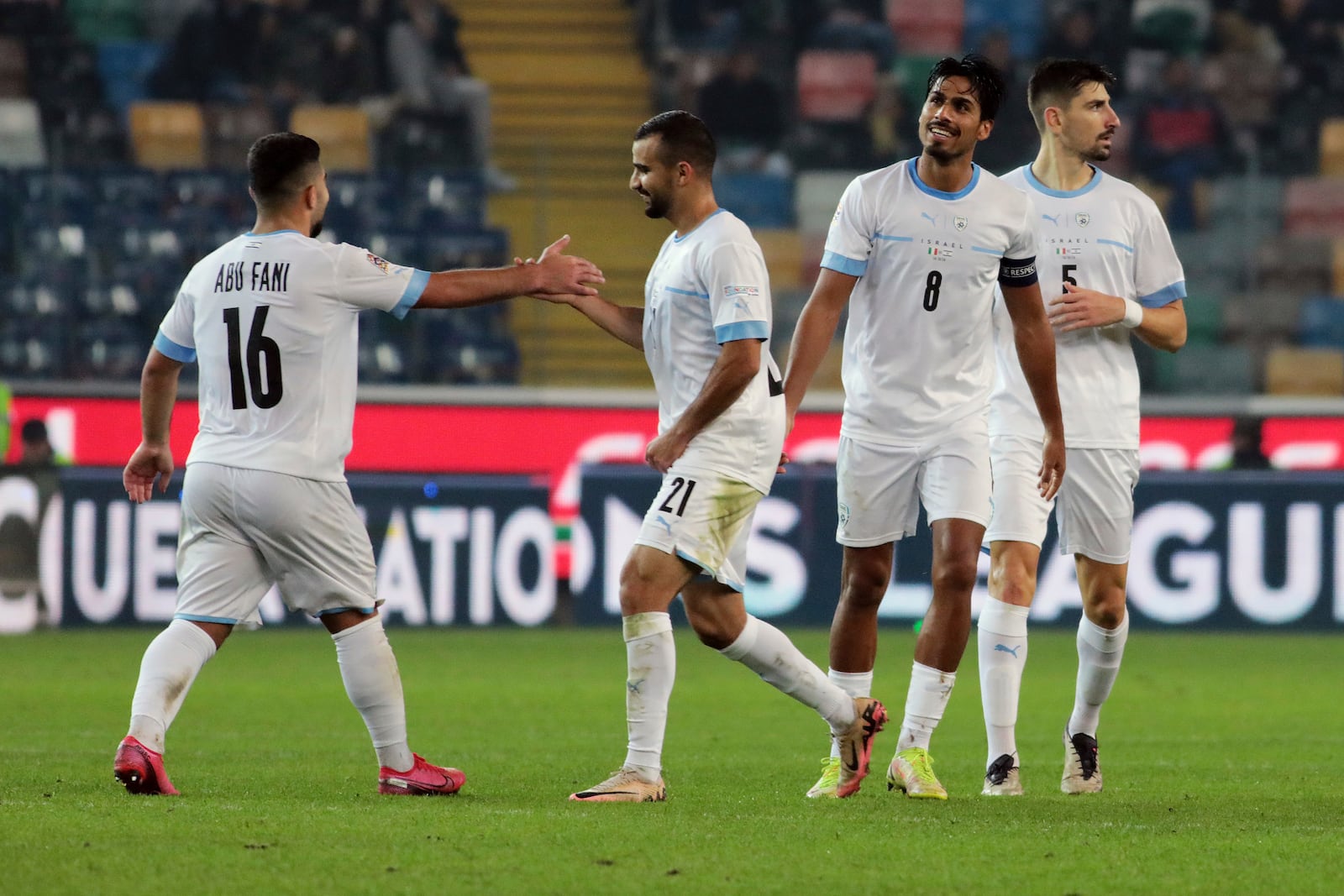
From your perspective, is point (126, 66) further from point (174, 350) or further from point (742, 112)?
point (174, 350)

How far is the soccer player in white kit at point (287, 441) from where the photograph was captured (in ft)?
17.8

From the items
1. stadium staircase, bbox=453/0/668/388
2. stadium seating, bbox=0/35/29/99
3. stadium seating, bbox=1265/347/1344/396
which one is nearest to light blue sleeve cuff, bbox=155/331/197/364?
stadium staircase, bbox=453/0/668/388

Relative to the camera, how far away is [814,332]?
574 centimetres

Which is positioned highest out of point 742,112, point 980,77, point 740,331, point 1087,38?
point 1087,38

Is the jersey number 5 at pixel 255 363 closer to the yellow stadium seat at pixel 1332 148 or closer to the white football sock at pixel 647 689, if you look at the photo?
the white football sock at pixel 647 689

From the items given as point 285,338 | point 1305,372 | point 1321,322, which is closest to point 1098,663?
point 285,338

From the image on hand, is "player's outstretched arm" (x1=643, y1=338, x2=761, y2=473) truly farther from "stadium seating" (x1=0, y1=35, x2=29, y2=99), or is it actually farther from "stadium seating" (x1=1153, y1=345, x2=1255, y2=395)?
"stadium seating" (x1=0, y1=35, x2=29, y2=99)

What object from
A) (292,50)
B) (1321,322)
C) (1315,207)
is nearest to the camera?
(1321,322)

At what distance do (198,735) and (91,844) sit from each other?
2.94 meters

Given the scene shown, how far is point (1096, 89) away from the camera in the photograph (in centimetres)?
622

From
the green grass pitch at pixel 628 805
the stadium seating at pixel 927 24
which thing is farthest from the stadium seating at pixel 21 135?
the stadium seating at pixel 927 24

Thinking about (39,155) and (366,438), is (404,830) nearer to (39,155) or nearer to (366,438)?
(366,438)

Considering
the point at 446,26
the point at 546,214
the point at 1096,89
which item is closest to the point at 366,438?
the point at 546,214

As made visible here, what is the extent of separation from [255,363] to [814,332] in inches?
63.4
